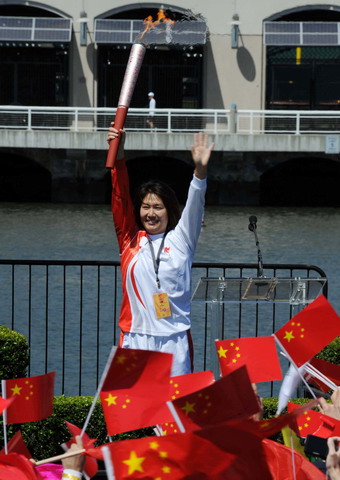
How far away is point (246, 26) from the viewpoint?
37.2m

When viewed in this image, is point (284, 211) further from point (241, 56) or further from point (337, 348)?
point (337, 348)

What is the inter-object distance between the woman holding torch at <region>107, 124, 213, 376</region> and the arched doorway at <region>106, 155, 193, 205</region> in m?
29.6

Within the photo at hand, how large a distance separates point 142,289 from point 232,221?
22125 mm

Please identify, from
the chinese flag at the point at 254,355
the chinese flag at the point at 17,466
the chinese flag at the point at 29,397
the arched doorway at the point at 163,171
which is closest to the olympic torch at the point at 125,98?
the chinese flag at the point at 254,355

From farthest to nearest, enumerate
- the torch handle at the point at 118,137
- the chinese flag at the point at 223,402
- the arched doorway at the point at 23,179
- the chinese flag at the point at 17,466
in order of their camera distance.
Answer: the arched doorway at the point at 23,179 → the torch handle at the point at 118,137 → the chinese flag at the point at 17,466 → the chinese flag at the point at 223,402

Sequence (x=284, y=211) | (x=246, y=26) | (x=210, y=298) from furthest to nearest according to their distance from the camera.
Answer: (x=246, y=26) → (x=284, y=211) → (x=210, y=298)

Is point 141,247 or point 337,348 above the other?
point 141,247

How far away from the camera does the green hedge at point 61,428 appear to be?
20.3 ft

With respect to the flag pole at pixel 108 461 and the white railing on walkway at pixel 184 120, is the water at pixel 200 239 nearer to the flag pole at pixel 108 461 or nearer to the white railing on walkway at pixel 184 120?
the white railing on walkway at pixel 184 120

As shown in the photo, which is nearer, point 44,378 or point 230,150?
point 44,378

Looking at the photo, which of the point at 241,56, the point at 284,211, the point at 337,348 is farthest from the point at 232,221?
the point at 337,348

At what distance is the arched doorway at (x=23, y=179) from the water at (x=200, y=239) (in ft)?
14.3

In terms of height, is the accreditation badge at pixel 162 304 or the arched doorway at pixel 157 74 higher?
the arched doorway at pixel 157 74

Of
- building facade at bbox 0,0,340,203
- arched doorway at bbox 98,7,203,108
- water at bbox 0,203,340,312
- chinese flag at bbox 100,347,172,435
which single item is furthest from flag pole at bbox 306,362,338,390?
arched doorway at bbox 98,7,203,108
